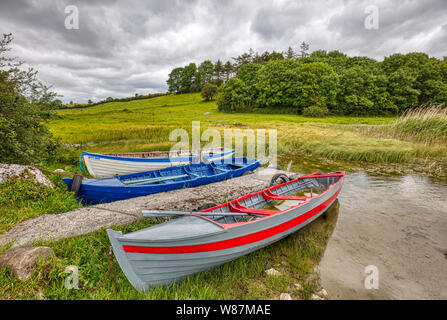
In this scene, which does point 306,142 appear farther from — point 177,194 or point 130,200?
point 130,200

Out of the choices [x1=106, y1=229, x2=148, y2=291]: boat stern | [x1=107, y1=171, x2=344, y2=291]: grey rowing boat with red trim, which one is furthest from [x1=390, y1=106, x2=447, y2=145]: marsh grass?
[x1=106, y1=229, x2=148, y2=291]: boat stern

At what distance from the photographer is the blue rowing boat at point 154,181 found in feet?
23.5

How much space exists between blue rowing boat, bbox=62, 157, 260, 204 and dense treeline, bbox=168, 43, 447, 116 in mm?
40996

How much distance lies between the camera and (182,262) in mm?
3850

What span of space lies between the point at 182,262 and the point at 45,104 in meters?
10.3

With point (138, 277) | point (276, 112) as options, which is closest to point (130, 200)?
point (138, 277)

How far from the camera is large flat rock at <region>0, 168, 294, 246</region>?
187 inches

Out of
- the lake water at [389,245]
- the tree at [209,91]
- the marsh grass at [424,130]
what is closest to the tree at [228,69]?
the tree at [209,91]

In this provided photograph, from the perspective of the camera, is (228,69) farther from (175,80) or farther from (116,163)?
(116,163)

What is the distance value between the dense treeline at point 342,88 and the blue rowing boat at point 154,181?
41.0 m

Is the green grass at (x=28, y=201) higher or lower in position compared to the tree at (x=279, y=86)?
lower

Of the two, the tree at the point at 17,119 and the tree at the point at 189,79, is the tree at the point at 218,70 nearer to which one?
the tree at the point at 189,79

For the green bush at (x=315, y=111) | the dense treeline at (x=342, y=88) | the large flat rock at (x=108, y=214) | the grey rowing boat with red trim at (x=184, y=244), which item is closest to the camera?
the grey rowing boat with red trim at (x=184, y=244)

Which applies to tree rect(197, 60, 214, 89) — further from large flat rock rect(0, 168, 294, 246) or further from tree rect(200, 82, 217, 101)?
large flat rock rect(0, 168, 294, 246)
